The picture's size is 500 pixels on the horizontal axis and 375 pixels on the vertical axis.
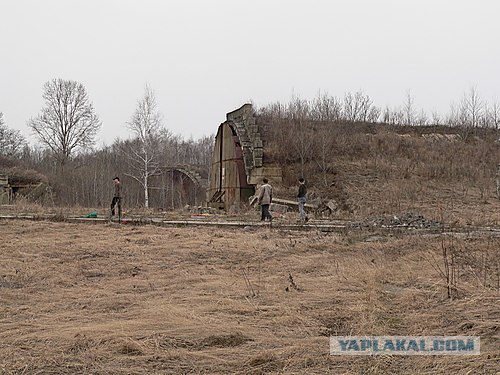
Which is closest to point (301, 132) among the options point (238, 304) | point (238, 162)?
point (238, 162)

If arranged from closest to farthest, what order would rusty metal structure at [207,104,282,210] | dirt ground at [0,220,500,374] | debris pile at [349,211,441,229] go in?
dirt ground at [0,220,500,374] < debris pile at [349,211,441,229] < rusty metal structure at [207,104,282,210]

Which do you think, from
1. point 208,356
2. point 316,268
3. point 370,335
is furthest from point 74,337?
point 316,268

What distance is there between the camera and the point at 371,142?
2778cm

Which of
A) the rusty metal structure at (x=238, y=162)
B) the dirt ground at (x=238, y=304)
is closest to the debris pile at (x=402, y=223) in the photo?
the dirt ground at (x=238, y=304)

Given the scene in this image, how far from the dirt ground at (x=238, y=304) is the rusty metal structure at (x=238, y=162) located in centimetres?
1287

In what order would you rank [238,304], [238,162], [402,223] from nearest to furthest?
[238,304]
[402,223]
[238,162]

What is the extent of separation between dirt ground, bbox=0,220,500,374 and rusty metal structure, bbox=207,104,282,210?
12867mm

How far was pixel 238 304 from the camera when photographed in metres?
6.47

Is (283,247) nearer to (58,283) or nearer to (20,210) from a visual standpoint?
(58,283)

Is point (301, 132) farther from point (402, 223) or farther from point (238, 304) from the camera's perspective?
point (238, 304)

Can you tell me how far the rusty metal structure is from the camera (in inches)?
973

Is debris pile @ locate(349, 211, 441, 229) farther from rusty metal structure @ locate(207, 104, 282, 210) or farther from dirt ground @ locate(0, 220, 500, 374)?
rusty metal structure @ locate(207, 104, 282, 210)

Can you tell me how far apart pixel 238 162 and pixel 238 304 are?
19742 millimetres

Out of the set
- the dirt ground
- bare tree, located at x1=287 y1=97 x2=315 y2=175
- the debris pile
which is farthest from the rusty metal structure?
the dirt ground
